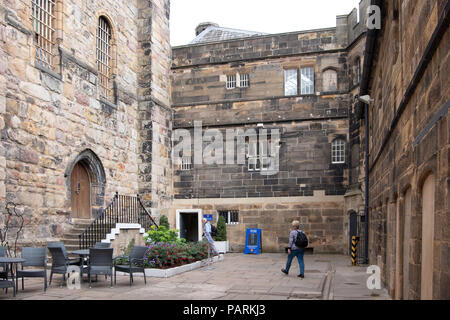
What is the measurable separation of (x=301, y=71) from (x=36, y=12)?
411 inches

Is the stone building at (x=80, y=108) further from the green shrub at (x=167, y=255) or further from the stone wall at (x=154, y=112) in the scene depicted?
the green shrub at (x=167, y=255)

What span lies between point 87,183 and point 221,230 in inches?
233

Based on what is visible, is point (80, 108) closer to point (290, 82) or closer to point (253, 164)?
point (253, 164)

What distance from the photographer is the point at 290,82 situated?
18.7 m

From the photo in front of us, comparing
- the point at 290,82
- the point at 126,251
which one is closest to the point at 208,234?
the point at 126,251

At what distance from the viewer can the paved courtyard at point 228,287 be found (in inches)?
305

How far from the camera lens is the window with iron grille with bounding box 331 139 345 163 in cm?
1769

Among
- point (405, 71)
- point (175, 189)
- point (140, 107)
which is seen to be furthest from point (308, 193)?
point (405, 71)

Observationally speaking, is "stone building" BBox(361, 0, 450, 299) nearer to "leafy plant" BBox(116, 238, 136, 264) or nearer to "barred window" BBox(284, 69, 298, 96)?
"leafy plant" BBox(116, 238, 136, 264)

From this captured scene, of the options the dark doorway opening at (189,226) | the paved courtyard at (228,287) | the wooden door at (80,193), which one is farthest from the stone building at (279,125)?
the paved courtyard at (228,287)

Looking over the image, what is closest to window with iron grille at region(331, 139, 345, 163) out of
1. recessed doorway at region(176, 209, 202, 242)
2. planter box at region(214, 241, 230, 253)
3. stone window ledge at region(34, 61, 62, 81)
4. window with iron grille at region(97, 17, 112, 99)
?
planter box at region(214, 241, 230, 253)

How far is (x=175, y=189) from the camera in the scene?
19.3m

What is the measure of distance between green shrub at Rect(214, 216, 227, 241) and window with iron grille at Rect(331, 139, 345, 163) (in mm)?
5020

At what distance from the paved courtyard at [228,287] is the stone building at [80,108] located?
3.06m
